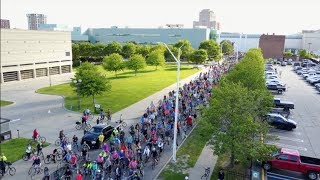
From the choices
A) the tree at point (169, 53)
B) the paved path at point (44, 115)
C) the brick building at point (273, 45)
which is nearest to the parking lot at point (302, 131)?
the paved path at point (44, 115)

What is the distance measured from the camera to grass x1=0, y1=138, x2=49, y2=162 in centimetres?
2180

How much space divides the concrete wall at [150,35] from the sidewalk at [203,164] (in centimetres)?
12488

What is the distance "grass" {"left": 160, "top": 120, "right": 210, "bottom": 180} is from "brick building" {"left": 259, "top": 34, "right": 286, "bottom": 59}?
366ft

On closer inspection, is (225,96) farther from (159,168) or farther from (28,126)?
(28,126)

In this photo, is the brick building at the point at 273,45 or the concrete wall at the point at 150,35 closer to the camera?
the brick building at the point at 273,45

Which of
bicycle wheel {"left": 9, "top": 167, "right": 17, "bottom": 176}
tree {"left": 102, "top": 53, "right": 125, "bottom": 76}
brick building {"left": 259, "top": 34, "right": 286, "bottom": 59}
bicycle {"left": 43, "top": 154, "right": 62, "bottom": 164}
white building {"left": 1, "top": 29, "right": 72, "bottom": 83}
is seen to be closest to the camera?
bicycle wheel {"left": 9, "top": 167, "right": 17, "bottom": 176}

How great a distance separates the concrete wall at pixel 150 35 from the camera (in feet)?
476

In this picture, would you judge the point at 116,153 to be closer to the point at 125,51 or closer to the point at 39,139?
the point at 39,139

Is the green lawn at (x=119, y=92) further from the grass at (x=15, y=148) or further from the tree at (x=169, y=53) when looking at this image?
the tree at (x=169, y=53)

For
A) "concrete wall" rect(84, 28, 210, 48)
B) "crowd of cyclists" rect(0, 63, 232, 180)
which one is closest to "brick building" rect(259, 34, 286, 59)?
"concrete wall" rect(84, 28, 210, 48)

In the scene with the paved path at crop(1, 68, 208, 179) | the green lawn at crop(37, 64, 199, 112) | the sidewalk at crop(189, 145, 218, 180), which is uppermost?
the green lawn at crop(37, 64, 199, 112)

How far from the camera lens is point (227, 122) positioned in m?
20.0

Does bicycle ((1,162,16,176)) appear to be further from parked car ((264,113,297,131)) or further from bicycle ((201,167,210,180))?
parked car ((264,113,297,131))

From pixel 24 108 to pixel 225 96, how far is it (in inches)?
1019
